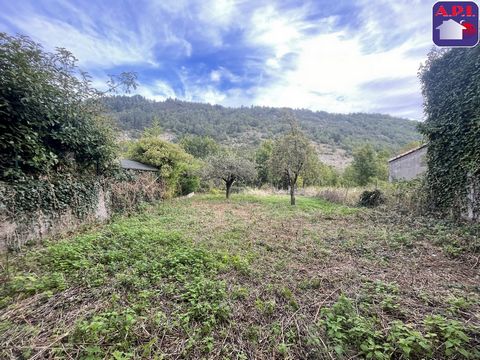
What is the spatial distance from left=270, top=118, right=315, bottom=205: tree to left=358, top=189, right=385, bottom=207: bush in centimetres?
301

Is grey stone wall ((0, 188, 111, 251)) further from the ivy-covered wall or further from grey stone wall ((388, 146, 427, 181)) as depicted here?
grey stone wall ((388, 146, 427, 181))

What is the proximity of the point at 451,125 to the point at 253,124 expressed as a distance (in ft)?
144

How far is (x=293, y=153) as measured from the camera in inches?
400

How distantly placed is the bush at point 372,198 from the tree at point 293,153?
9.88 feet

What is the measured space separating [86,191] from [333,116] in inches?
2318

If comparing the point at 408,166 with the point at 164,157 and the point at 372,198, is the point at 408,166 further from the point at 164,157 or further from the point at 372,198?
the point at 164,157

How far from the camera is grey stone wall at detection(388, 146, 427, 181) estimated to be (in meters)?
12.9

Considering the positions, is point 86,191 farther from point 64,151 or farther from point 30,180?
point 30,180

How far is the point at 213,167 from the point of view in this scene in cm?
1214

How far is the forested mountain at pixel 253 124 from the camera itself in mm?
38094

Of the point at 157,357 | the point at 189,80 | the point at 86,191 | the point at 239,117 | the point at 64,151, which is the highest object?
the point at 239,117

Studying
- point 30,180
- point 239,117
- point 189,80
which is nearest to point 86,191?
point 30,180

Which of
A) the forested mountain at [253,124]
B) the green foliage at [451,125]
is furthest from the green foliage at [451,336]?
the forested mountain at [253,124]

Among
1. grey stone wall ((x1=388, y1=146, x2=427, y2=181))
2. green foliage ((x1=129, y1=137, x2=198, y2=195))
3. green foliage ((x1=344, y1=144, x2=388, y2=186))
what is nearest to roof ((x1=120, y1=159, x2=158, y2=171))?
green foliage ((x1=129, y1=137, x2=198, y2=195))
